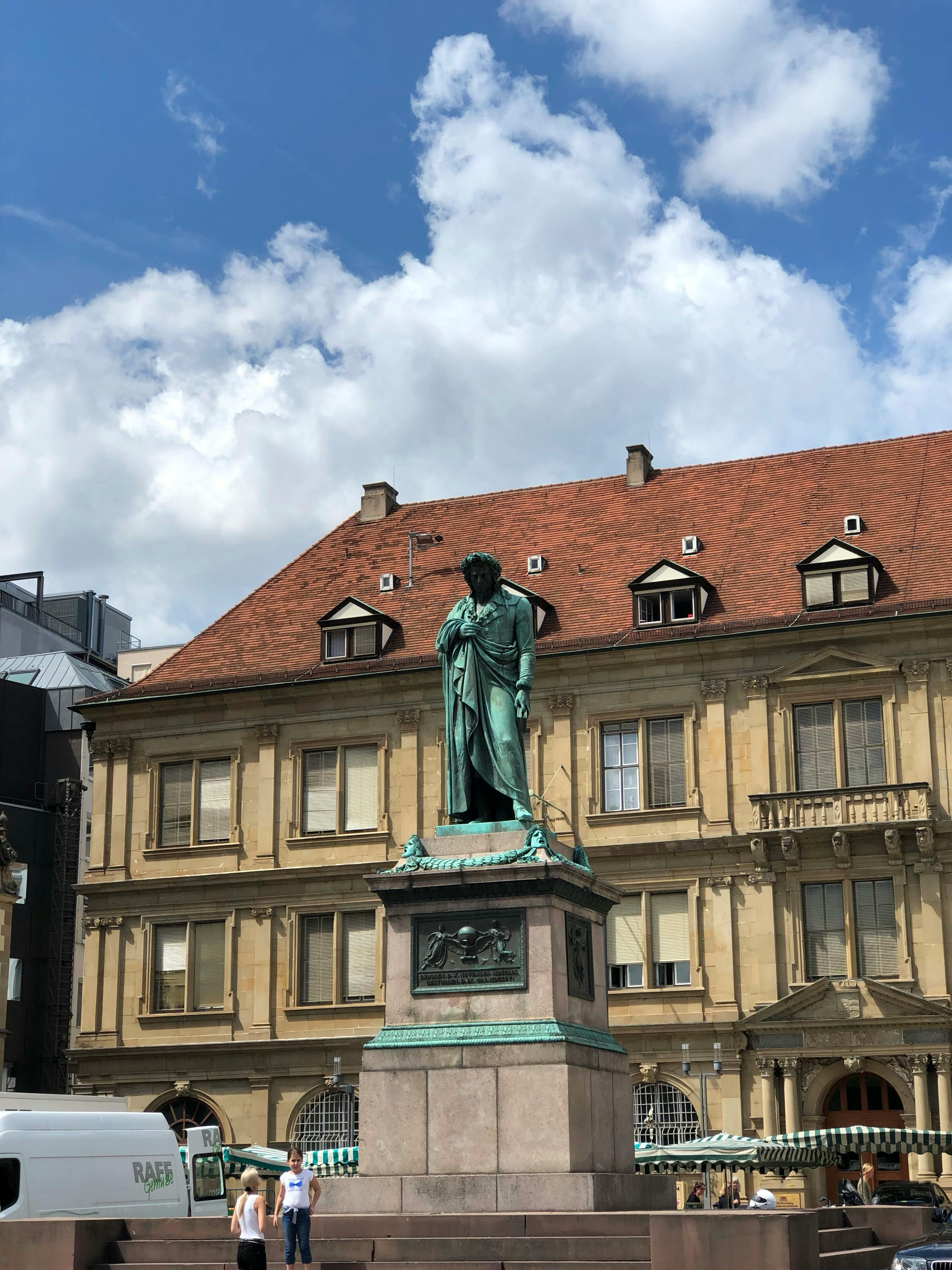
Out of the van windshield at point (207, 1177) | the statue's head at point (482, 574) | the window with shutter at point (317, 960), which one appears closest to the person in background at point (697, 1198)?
the van windshield at point (207, 1177)

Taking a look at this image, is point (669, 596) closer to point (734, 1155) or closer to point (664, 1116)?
point (664, 1116)

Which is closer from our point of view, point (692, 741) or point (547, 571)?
point (692, 741)

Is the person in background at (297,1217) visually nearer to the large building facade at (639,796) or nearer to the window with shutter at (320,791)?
the large building facade at (639,796)

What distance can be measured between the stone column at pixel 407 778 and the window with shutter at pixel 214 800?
4517 millimetres

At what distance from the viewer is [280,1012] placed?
42.1 m

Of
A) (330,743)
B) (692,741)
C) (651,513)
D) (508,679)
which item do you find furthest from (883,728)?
(508,679)

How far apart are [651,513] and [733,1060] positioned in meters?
14.9

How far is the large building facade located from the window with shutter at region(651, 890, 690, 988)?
0.08 meters

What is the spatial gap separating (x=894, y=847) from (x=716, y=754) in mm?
4576

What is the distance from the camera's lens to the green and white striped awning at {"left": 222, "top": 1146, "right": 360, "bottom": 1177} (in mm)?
33062

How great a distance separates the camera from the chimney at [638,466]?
4809 cm

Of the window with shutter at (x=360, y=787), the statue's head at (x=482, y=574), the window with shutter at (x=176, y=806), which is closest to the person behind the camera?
the statue's head at (x=482, y=574)

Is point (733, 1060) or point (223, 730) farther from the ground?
point (223, 730)

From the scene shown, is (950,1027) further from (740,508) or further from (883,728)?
(740,508)
